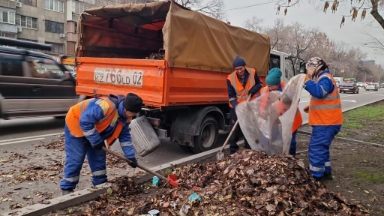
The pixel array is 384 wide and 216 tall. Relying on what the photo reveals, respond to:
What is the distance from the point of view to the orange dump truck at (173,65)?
519 centimetres

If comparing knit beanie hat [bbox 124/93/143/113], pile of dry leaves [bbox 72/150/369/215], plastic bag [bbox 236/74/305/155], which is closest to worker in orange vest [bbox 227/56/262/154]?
plastic bag [bbox 236/74/305/155]

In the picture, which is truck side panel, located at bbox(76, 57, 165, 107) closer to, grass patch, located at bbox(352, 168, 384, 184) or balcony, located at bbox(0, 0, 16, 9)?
grass patch, located at bbox(352, 168, 384, 184)

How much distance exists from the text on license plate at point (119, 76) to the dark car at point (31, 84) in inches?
49.7

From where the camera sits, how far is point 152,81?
520 cm

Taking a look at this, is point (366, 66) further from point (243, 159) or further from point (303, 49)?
point (243, 159)

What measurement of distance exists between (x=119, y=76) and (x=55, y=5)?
1594 inches

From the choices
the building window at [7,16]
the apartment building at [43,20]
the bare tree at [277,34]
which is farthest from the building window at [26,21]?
the bare tree at [277,34]

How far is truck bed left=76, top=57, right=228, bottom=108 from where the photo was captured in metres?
5.14

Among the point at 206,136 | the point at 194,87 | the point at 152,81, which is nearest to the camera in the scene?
the point at 152,81

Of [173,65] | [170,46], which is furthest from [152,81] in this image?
[170,46]

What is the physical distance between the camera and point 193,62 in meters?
5.54

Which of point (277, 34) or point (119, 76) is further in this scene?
point (277, 34)

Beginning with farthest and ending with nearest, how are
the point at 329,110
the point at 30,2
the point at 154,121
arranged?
1. the point at 30,2
2. the point at 154,121
3. the point at 329,110

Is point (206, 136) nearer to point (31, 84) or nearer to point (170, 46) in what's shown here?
point (170, 46)
